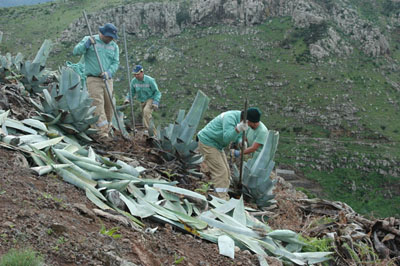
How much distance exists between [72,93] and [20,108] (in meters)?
0.93

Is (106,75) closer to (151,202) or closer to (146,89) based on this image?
(146,89)

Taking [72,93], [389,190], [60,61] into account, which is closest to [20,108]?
[72,93]

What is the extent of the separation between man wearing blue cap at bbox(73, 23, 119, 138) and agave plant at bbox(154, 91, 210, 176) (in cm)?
103

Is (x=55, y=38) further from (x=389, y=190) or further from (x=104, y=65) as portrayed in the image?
(x=104, y=65)

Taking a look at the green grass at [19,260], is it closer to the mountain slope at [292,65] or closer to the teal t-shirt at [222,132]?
the teal t-shirt at [222,132]

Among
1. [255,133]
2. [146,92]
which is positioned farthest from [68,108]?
[146,92]

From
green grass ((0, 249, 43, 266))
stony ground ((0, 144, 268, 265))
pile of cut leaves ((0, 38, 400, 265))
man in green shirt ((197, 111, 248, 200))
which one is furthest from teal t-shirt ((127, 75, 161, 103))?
green grass ((0, 249, 43, 266))

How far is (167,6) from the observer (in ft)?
214

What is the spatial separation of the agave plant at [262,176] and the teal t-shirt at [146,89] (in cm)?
288

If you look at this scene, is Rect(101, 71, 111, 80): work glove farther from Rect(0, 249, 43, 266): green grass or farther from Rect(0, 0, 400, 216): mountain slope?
Rect(0, 0, 400, 216): mountain slope

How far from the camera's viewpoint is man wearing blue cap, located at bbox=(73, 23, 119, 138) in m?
5.65

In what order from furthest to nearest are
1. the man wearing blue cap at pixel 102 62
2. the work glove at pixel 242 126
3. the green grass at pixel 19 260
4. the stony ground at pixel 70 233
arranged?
the man wearing blue cap at pixel 102 62 → the work glove at pixel 242 126 → the stony ground at pixel 70 233 → the green grass at pixel 19 260

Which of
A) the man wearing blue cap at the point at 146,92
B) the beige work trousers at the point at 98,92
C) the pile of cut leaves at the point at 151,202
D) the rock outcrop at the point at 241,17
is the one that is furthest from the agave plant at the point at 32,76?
the rock outcrop at the point at 241,17

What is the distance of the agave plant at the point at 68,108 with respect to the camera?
4.45 m
